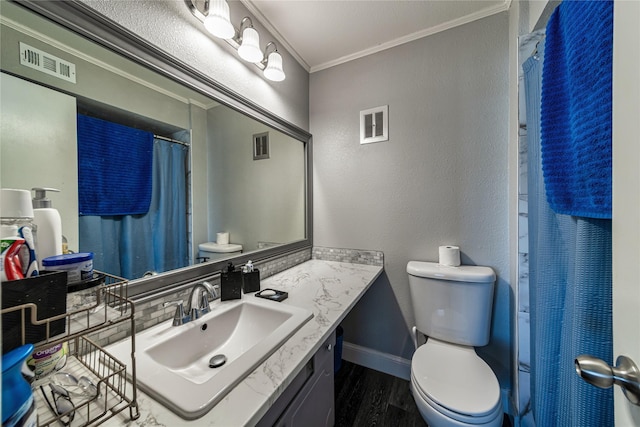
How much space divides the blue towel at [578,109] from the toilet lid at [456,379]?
773 millimetres

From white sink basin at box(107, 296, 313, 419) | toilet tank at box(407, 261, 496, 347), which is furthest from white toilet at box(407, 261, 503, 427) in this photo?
white sink basin at box(107, 296, 313, 419)

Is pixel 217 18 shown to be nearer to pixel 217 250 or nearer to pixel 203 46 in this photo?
pixel 203 46

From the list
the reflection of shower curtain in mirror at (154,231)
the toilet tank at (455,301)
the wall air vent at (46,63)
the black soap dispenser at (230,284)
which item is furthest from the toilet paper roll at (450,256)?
the wall air vent at (46,63)

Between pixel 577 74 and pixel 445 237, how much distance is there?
39.4 inches

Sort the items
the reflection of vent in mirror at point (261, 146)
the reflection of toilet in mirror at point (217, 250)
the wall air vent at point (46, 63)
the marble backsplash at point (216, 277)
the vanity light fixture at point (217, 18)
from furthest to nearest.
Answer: the reflection of vent in mirror at point (261, 146), the reflection of toilet in mirror at point (217, 250), the vanity light fixture at point (217, 18), the marble backsplash at point (216, 277), the wall air vent at point (46, 63)

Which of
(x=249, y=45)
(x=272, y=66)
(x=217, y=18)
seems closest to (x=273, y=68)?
(x=272, y=66)

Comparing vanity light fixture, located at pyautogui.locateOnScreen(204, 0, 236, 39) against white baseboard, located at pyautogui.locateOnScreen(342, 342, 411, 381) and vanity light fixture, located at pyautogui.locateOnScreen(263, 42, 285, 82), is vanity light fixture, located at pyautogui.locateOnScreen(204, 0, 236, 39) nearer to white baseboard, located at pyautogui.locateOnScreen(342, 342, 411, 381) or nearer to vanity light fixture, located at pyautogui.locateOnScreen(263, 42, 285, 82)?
vanity light fixture, located at pyautogui.locateOnScreen(263, 42, 285, 82)

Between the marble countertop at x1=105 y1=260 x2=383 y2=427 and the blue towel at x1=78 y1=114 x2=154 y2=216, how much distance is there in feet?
2.12

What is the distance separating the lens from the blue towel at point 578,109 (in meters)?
0.49

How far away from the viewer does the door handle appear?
0.33 m

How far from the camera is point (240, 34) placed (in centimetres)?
119

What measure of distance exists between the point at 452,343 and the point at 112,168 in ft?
5.90

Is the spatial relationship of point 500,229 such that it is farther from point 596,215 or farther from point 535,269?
point 596,215

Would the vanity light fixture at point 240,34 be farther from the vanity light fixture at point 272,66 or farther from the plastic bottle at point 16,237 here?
the plastic bottle at point 16,237
